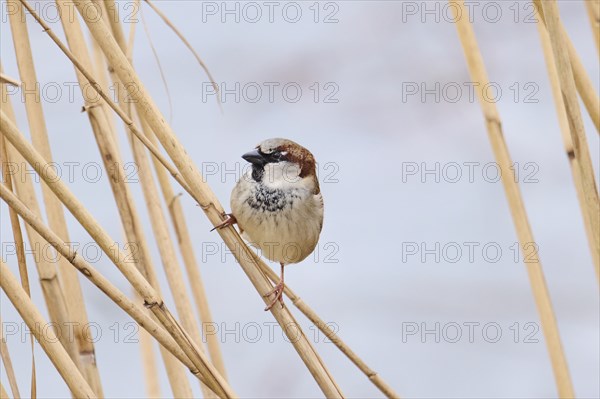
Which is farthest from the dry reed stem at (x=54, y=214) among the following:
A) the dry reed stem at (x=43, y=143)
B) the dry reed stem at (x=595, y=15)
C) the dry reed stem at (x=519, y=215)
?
the dry reed stem at (x=595, y=15)

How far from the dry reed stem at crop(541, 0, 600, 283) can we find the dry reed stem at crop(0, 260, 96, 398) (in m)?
0.97

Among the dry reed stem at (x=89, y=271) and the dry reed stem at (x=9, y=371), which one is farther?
the dry reed stem at (x=9, y=371)

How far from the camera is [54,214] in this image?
1883 millimetres

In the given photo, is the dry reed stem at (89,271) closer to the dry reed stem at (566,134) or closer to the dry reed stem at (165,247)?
the dry reed stem at (165,247)

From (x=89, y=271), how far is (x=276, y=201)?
0.96 m

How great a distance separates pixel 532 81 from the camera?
12.7ft

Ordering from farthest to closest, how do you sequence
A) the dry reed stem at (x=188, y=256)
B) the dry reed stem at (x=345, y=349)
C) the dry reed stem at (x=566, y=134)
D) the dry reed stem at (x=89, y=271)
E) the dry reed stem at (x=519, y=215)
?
1. the dry reed stem at (x=188, y=256)
2. the dry reed stem at (x=519, y=215)
3. the dry reed stem at (x=566, y=134)
4. the dry reed stem at (x=345, y=349)
5. the dry reed stem at (x=89, y=271)

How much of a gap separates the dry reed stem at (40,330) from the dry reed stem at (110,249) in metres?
0.15

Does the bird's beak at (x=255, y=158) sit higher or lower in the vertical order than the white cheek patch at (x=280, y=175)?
higher

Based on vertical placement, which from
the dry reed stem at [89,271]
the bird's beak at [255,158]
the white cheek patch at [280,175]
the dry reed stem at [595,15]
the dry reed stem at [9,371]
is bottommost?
the dry reed stem at [9,371]

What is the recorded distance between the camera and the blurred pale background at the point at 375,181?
3.47m

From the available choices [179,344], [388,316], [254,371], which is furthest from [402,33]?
[179,344]

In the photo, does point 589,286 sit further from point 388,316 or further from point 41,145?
point 41,145

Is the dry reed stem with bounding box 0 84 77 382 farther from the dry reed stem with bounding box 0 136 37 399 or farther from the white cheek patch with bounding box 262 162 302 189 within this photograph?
the white cheek patch with bounding box 262 162 302 189
